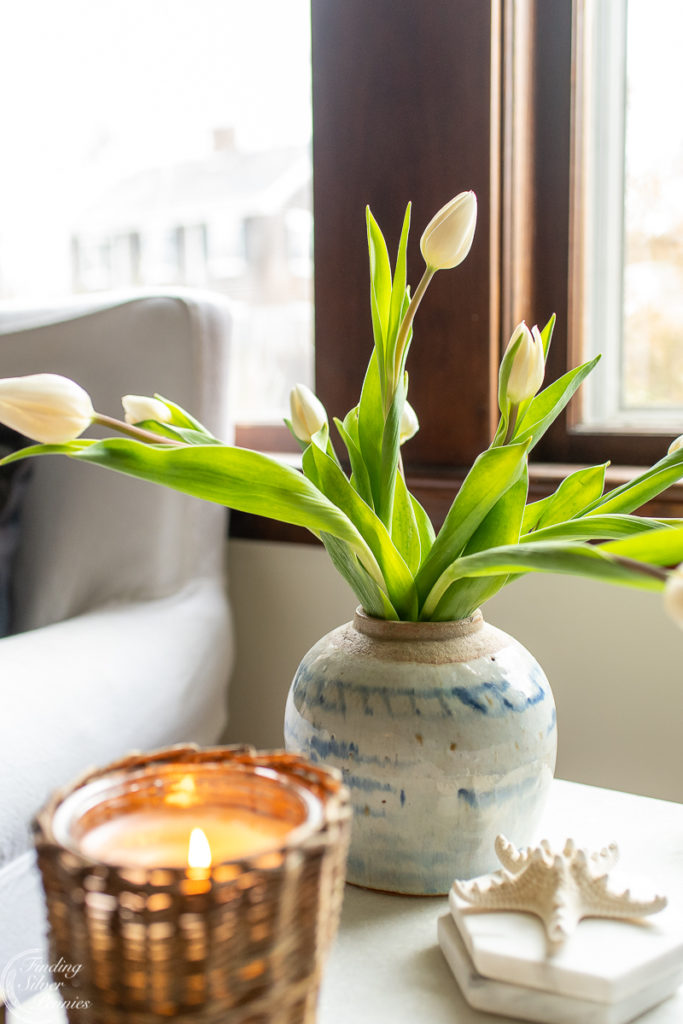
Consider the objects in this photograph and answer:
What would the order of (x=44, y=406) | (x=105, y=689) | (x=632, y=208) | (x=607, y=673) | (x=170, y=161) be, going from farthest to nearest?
(x=170, y=161), (x=632, y=208), (x=607, y=673), (x=105, y=689), (x=44, y=406)

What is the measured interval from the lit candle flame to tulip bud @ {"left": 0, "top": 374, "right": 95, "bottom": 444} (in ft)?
0.78

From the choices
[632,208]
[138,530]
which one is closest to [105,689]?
[138,530]

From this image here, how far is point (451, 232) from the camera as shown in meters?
0.57

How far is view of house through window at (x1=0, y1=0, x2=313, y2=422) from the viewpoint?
1464 millimetres

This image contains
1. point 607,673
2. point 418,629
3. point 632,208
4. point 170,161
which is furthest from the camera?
A: point 170,161

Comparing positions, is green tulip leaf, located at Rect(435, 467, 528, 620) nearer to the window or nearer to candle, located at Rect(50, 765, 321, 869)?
candle, located at Rect(50, 765, 321, 869)

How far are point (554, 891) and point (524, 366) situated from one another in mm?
306

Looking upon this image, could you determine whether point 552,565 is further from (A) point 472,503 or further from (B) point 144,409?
(B) point 144,409

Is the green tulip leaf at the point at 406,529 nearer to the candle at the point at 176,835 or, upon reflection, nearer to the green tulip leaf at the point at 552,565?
the green tulip leaf at the point at 552,565

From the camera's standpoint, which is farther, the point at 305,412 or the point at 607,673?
the point at 607,673

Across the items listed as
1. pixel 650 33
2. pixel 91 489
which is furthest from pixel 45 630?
pixel 650 33

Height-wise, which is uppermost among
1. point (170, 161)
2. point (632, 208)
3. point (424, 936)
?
point (170, 161)

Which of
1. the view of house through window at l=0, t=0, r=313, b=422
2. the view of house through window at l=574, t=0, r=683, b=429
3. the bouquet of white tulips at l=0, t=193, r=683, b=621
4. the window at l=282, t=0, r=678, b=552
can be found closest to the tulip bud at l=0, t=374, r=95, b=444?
the bouquet of white tulips at l=0, t=193, r=683, b=621

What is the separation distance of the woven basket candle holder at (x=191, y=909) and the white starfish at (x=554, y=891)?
0.18 metres
